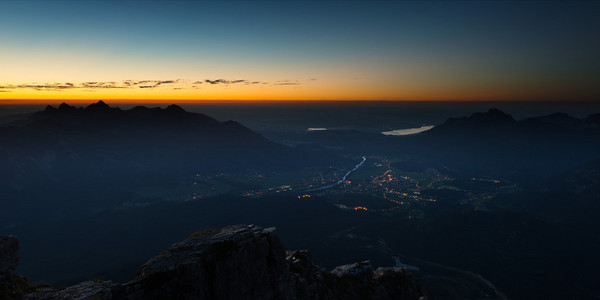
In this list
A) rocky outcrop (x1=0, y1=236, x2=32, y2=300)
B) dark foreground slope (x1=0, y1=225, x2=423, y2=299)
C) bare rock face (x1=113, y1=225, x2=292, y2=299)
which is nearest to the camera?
rocky outcrop (x1=0, y1=236, x2=32, y2=300)

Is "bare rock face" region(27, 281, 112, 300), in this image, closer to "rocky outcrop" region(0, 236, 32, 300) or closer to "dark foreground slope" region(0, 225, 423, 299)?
"dark foreground slope" region(0, 225, 423, 299)

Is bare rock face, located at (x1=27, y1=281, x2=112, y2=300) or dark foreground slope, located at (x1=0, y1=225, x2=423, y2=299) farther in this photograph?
dark foreground slope, located at (x1=0, y1=225, x2=423, y2=299)

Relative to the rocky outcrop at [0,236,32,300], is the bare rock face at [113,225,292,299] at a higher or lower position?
lower

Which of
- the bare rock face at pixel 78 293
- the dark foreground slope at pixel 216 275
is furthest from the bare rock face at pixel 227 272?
the bare rock face at pixel 78 293

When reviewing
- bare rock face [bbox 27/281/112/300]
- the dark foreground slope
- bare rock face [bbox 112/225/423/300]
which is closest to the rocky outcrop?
the dark foreground slope

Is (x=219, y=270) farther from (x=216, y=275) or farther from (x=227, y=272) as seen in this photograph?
(x=227, y=272)

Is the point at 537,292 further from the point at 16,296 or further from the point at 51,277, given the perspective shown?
the point at 51,277

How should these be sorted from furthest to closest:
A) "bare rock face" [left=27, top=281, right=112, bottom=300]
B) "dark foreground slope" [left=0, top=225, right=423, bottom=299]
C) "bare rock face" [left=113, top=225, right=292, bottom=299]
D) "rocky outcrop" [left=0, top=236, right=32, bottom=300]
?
"bare rock face" [left=113, top=225, right=292, bottom=299]
"dark foreground slope" [left=0, top=225, right=423, bottom=299]
"bare rock face" [left=27, top=281, right=112, bottom=300]
"rocky outcrop" [left=0, top=236, right=32, bottom=300]

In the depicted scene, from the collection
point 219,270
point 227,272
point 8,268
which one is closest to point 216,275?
point 219,270

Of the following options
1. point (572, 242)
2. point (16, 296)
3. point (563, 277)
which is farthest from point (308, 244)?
point (572, 242)
